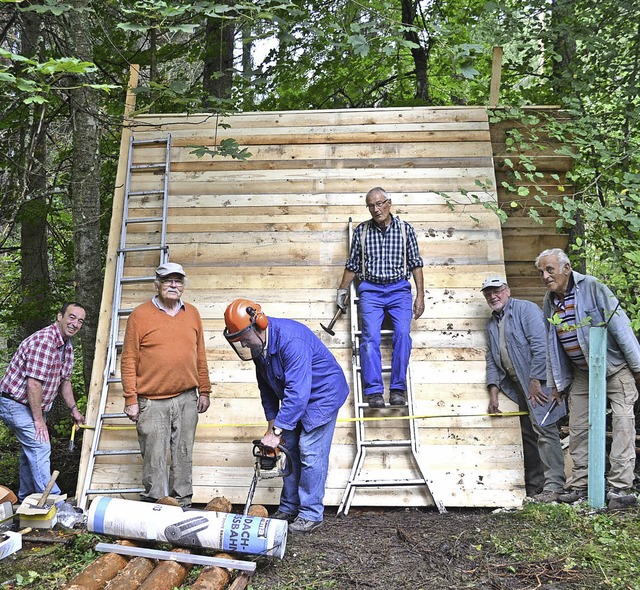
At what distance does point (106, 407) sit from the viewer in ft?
20.3

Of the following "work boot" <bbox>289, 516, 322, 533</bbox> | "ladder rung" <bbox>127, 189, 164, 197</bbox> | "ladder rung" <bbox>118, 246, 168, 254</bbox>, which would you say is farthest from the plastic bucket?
"ladder rung" <bbox>127, 189, 164, 197</bbox>

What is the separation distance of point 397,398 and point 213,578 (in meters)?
2.48

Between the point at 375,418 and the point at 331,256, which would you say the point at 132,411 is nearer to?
the point at 375,418

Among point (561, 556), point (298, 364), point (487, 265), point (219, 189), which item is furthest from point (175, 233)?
point (561, 556)

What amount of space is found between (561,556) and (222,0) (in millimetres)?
6709

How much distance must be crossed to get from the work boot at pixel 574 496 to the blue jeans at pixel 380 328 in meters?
1.57

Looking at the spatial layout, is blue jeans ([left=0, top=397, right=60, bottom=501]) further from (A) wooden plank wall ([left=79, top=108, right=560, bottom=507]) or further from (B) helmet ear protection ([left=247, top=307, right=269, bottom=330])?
(B) helmet ear protection ([left=247, top=307, right=269, bottom=330])

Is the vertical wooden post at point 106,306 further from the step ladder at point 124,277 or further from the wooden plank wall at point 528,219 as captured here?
the wooden plank wall at point 528,219

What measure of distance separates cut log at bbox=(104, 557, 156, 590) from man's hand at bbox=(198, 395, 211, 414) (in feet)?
5.64

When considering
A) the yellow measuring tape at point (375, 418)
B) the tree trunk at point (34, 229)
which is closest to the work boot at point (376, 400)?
the yellow measuring tape at point (375, 418)

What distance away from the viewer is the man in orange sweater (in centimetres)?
541

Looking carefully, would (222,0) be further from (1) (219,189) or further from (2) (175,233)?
(2) (175,233)

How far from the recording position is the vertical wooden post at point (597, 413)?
484 centimetres

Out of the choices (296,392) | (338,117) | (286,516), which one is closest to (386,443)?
(286,516)
